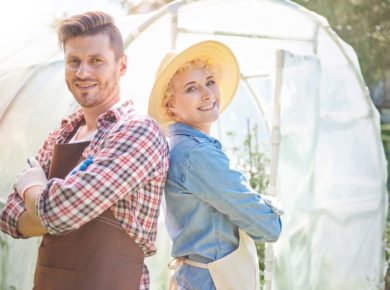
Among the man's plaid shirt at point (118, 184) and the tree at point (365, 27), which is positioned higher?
the tree at point (365, 27)

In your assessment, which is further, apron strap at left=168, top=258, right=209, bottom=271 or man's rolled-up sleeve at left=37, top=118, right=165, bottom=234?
apron strap at left=168, top=258, right=209, bottom=271

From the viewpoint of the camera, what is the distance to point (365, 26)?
35.9ft

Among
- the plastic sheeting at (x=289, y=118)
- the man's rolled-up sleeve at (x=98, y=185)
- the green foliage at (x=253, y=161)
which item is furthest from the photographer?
the green foliage at (x=253, y=161)

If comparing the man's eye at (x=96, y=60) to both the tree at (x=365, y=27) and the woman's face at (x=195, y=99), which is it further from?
the tree at (x=365, y=27)

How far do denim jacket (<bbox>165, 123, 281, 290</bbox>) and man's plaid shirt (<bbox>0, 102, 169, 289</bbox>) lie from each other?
5.3 inches

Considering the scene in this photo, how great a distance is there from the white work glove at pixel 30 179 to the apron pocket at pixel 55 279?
25 cm

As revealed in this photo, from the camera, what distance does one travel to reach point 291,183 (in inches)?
181

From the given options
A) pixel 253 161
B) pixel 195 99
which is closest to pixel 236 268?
pixel 195 99

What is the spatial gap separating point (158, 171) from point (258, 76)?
10.1ft

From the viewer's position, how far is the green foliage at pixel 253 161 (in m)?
5.61

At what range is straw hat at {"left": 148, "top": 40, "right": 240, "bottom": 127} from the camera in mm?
2523

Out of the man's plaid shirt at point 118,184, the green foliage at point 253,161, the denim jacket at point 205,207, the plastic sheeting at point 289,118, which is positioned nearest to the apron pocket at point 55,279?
the man's plaid shirt at point 118,184

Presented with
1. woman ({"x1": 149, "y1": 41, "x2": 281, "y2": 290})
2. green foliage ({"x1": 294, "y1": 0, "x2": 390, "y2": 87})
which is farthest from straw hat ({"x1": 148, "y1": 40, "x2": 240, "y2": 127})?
green foliage ({"x1": 294, "y1": 0, "x2": 390, "y2": 87})

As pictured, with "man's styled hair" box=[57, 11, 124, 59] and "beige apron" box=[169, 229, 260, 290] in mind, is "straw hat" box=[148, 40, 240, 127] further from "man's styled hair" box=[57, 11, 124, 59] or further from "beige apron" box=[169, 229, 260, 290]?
"beige apron" box=[169, 229, 260, 290]
